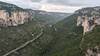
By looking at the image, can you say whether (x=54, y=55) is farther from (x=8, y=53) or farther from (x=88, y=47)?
(x=88, y=47)

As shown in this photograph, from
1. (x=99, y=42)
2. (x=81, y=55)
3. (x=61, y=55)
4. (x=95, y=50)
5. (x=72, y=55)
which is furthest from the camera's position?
(x=61, y=55)

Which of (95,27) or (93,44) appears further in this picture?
(95,27)

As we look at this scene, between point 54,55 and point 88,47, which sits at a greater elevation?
point 88,47

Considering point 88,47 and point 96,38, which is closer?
point 88,47

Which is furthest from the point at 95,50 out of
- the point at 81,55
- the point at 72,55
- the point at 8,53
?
the point at 8,53

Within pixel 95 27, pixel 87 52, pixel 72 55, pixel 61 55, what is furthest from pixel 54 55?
pixel 87 52

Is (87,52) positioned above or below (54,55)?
above

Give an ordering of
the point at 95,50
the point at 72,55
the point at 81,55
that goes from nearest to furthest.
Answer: the point at 95,50
the point at 81,55
the point at 72,55

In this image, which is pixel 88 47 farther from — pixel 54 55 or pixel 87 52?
pixel 54 55

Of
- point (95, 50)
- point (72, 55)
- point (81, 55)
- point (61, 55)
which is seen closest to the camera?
point (95, 50)
